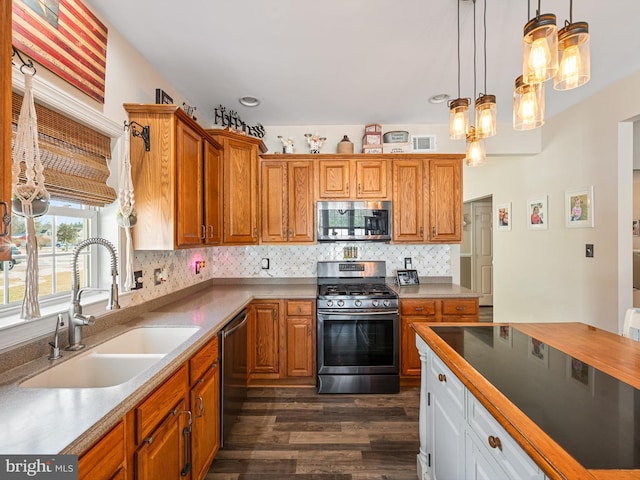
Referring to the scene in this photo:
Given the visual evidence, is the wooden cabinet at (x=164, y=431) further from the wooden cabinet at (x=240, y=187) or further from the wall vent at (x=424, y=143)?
the wall vent at (x=424, y=143)

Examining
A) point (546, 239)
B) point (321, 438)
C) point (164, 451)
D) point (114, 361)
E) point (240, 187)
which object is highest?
point (240, 187)

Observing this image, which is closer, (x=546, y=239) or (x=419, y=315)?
(x=419, y=315)

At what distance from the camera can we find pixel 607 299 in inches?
115

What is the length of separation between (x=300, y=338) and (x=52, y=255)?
1998 mm

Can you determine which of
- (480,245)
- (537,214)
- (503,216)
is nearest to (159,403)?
(537,214)

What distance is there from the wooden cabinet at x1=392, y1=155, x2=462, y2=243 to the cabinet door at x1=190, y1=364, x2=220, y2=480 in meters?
2.20

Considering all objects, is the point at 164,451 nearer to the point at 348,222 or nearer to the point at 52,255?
the point at 52,255

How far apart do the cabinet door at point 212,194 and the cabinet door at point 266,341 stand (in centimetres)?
78

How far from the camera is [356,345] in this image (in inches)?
115

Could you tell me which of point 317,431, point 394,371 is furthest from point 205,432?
point 394,371

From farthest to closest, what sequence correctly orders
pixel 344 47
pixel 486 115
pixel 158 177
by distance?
pixel 344 47 → pixel 158 177 → pixel 486 115

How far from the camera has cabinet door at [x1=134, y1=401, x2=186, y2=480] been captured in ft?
3.83

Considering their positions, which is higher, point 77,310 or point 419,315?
point 77,310

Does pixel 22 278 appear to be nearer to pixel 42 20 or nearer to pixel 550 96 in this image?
pixel 42 20
